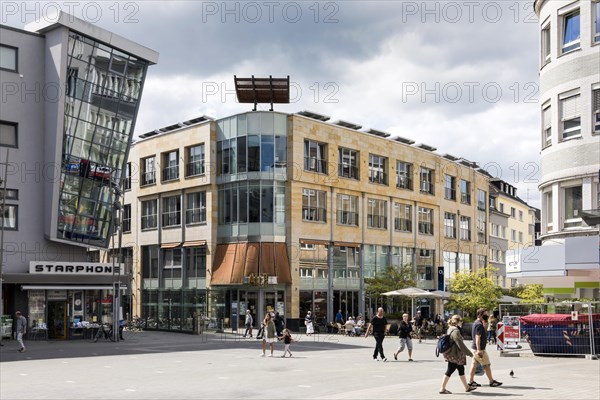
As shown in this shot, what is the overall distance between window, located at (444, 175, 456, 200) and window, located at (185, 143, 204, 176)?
2295 centimetres

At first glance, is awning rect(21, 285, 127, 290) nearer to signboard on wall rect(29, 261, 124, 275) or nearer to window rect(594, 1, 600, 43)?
signboard on wall rect(29, 261, 124, 275)

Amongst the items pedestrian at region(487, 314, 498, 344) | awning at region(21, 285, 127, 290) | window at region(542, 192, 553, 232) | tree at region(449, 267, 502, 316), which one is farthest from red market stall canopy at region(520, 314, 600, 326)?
awning at region(21, 285, 127, 290)

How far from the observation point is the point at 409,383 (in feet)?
63.4

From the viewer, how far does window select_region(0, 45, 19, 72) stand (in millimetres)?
41000

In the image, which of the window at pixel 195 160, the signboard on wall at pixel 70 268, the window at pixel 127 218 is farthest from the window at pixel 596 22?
the window at pixel 127 218

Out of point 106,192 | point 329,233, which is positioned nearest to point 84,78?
point 106,192

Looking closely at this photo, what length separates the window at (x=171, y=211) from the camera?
185 ft

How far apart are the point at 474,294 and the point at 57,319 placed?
23.5 meters

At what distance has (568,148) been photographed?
24.5 metres

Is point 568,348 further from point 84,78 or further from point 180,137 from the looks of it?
point 180,137

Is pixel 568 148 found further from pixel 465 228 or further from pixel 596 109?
pixel 465 228

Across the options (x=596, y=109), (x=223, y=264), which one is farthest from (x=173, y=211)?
(x=596, y=109)

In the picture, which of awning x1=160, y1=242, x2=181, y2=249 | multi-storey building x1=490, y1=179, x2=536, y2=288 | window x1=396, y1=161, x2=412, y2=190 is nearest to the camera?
awning x1=160, y1=242, x2=181, y2=249

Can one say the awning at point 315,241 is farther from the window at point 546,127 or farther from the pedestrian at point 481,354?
the pedestrian at point 481,354
